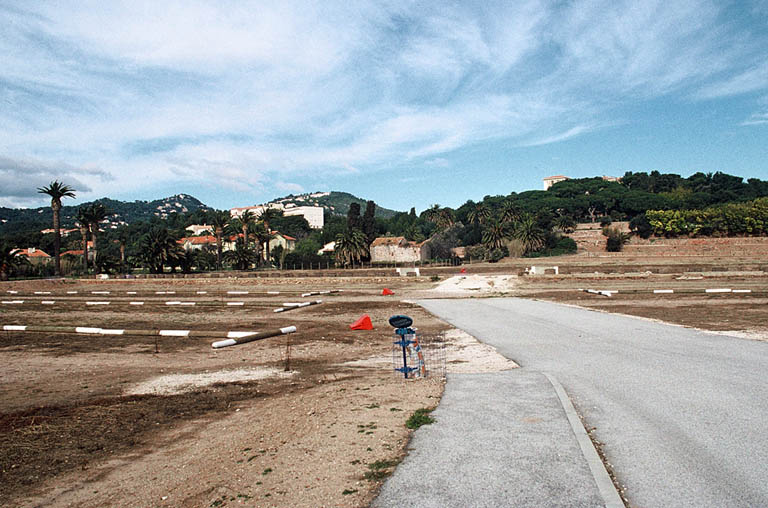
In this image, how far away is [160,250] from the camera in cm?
6906

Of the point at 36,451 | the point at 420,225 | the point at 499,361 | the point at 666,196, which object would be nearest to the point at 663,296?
the point at 499,361

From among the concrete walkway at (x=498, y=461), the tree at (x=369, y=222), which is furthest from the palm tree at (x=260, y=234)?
the concrete walkway at (x=498, y=461)

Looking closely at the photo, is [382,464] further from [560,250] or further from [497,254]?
[560,250]

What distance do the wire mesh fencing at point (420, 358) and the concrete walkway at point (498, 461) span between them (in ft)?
7.59

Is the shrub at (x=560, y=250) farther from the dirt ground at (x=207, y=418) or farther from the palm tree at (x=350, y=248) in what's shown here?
the dirt ground at (x=207, y=418)

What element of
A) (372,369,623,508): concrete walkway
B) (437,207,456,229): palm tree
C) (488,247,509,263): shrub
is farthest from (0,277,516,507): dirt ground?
(437,207,456,229): palm tree

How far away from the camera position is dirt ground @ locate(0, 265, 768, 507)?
17.3 feet

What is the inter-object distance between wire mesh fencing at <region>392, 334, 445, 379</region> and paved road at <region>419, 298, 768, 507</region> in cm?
171

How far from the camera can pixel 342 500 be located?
178 inches

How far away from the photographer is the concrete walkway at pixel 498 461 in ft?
14.1

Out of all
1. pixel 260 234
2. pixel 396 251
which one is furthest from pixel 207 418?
pixel 396 251

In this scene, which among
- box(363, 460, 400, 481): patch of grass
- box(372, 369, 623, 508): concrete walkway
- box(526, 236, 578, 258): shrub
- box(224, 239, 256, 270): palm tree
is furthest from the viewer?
box(526, 236, 578, 258): shrub

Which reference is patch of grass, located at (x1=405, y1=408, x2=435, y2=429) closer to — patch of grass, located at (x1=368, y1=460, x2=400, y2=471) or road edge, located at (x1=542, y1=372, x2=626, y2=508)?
patch of grass, located at (x1=368, y1=460, x2=400, y2=471)

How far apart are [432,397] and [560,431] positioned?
99.3 inches
